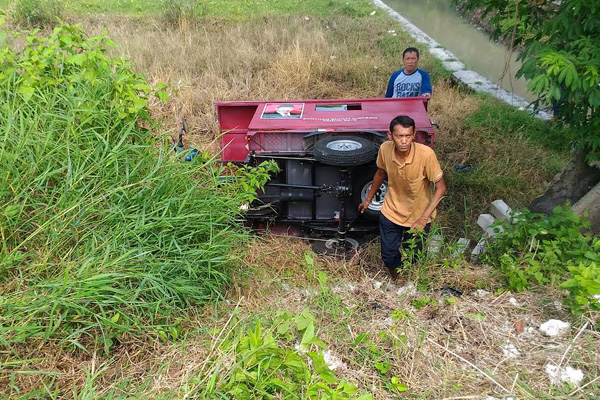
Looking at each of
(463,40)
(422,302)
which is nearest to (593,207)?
(422,302)

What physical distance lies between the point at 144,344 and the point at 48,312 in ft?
1.60

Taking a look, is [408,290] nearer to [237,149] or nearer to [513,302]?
[513,302]

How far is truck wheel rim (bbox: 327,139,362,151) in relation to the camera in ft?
13.5

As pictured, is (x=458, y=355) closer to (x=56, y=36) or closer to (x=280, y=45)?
(x=56, y=36)

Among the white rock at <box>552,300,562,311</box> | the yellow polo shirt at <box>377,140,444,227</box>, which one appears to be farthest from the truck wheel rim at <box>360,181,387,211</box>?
the white rock at <box>552,300,562,311</box>

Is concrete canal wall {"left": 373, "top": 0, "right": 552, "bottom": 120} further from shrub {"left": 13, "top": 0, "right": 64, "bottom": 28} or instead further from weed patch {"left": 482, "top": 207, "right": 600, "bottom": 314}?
shrub {"left": 13, "top": 0, "right": 64, "bottom": 28}

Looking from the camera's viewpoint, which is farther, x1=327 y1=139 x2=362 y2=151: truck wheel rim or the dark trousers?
x1=327 y1=139 x2=362 y2=151: truck wheel rim

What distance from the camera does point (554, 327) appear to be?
2551 millimetres

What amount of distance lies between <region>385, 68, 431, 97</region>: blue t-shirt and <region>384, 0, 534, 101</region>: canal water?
143 inches

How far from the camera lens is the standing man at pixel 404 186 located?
3424 millimetres

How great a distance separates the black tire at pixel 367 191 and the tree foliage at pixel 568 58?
164cm

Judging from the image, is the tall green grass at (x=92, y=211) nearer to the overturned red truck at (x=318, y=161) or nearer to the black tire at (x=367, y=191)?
the overturned red truck at (x=318, y=161)

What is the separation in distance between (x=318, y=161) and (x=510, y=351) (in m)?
2.36

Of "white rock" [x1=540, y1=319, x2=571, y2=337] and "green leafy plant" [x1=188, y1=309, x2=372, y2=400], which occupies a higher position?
"green leafy plant" [x1=188, y1=309, x2=372, y2=400]
